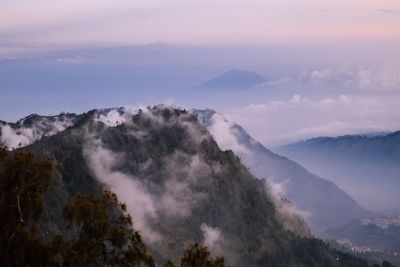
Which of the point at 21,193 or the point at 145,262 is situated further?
the point at 145,262

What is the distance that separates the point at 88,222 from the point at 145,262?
7.47 metres

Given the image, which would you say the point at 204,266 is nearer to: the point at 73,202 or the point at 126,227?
the point at 126,227

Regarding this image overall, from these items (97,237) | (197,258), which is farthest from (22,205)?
(197,258)

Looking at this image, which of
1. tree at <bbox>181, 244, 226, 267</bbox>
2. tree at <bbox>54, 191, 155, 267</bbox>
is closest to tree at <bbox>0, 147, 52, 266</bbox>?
tree at <bbox>54, 191, 155, 267</bbox>

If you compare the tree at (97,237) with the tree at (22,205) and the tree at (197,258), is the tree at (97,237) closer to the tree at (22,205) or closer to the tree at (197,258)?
the tree at (22,205)

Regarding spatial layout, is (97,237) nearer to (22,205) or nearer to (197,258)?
(22,205)

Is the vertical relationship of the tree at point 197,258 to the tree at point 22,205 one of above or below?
below

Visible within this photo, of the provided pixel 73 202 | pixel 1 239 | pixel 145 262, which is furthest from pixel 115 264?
pixel 1 239

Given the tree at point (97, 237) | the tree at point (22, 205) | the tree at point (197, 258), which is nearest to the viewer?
the tree at point (22, 205)

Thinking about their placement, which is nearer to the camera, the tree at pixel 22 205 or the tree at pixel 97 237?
the tree at pixel 22 205

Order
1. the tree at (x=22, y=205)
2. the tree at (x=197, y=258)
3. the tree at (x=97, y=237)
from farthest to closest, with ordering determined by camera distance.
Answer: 1. the tree at (x=197, y=258)
2. the tree at (x=97, y=237)
3. the tree at (x=22, y=205)

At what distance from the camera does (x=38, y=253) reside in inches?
2265

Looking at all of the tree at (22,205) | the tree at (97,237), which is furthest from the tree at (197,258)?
the tree at (22,205)

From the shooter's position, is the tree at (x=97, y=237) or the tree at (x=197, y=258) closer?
the tree at (x=97, y=237)
